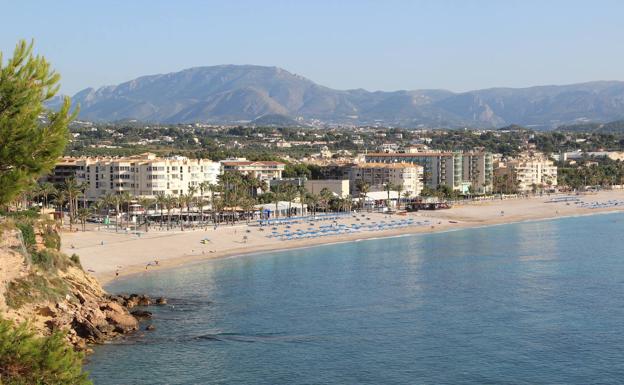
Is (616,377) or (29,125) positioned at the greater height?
(29,125)

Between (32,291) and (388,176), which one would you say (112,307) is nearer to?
(32,291)

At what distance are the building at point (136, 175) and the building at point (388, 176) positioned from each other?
24.9 m

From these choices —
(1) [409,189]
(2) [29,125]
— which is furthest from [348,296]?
(1) [409,189]

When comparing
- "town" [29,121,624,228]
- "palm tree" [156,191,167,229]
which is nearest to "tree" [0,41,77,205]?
"town" [29,121,624,228]

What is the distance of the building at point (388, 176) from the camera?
109 metres

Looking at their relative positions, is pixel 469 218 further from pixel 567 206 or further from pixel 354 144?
pixel 354 144

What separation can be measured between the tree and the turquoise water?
16.9 metres

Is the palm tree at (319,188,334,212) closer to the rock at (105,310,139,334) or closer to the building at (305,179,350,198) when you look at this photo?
the building at (305,179,350,198)

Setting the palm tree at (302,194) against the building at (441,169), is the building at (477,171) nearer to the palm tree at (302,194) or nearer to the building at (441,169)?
the building at (441,169)

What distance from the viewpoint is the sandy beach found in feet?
182

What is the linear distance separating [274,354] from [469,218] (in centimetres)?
6416

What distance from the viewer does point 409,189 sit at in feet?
359

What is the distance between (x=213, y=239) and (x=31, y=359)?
5425 cm

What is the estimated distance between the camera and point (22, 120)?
1305 centimetres
